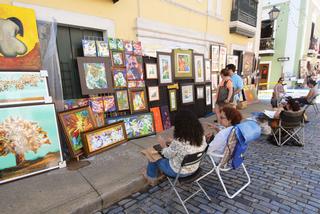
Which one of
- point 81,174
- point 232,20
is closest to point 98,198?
point 81,174

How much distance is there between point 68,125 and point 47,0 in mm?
1997

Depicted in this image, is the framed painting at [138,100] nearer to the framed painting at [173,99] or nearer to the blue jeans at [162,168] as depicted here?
the framed painting at [173,99]

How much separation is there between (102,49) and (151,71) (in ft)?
4.18

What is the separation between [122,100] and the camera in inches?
151

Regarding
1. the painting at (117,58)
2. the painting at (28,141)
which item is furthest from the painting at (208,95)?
the painting at (28,141)

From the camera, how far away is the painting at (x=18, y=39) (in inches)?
94.2

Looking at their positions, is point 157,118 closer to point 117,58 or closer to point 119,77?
point 119,77

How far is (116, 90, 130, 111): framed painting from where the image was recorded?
12.4ft

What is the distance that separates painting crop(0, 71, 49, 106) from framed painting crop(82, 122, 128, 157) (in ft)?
2.94

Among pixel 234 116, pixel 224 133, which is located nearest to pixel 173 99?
pixel 234 116

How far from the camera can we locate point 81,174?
2.63 metres

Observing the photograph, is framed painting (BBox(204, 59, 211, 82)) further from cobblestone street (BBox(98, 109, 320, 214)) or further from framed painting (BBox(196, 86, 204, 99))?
cobblestone street (BBox(98, 109, 320, 214))

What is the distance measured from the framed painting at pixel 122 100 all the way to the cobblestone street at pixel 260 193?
5.99ft

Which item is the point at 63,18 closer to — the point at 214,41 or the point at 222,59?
the point at 214,41
